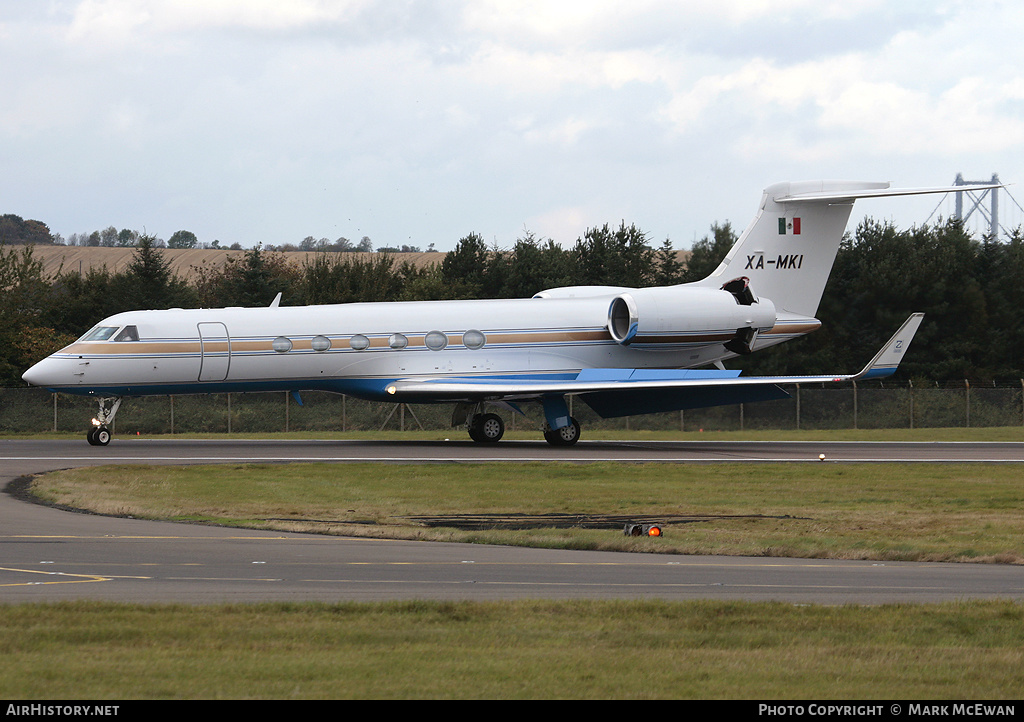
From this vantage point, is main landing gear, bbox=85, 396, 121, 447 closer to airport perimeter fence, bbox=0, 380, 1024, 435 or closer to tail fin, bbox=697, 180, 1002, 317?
airport perimeter fence, bbox=0, 380, 1024, 435

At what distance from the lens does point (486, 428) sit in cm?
3394

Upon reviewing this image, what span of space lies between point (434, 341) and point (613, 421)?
1661 cm

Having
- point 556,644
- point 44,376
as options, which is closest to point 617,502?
point 556,644

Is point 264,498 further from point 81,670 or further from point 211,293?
point 211,293

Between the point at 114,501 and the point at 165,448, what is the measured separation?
12.8 meters

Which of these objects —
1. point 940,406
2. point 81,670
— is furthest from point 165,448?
point 940,406

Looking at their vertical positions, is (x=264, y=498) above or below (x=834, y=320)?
below

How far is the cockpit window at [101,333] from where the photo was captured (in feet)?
101

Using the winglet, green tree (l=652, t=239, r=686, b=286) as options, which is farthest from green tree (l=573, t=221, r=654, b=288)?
the winglet

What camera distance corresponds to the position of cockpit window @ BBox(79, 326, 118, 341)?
101ft

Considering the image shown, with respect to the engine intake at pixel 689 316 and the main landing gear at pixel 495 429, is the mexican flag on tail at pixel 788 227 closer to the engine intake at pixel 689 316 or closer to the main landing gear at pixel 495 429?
the engine intake at pixel 689 316

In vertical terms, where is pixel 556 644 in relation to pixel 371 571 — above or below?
above

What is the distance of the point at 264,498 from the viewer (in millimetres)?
20469

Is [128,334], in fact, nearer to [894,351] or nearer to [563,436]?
[563,436]
